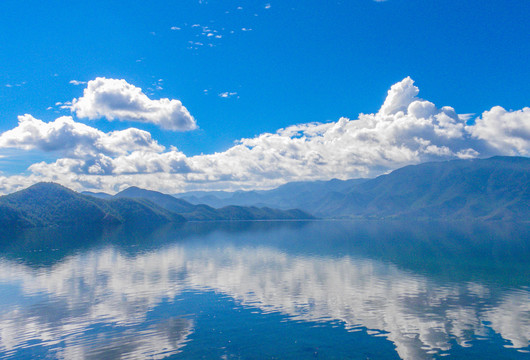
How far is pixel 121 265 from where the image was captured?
119 metres

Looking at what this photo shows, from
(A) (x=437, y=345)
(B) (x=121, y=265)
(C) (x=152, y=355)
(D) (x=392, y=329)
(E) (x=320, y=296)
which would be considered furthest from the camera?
(B) (x=121, y=265)

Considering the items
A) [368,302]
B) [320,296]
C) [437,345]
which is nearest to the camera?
[437,345]

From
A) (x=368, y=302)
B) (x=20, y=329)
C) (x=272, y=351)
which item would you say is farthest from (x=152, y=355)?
(x=368, y=302)

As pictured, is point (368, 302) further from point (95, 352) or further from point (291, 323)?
point (95, 352)

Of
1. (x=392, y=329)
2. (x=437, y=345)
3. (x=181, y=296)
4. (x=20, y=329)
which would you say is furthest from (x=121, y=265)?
(x=437, y=345)

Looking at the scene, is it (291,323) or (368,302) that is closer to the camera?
(291,323)

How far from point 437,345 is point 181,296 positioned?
5112cm

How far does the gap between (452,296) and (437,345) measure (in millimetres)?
33399

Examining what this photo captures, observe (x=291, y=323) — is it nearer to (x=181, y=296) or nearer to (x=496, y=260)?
(x=181, y=296)

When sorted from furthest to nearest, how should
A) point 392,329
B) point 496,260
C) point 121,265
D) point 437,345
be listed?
point 496,260 < point 121,265 < point 392,329 < point 437,345

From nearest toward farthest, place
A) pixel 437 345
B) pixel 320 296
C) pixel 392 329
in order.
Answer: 1. pixel 437 345
2. pixel 392 329
3. pixel 320 296

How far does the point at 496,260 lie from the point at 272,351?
5066 inches

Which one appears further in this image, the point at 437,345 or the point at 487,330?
the point at 487,330

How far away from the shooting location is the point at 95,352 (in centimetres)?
4441
